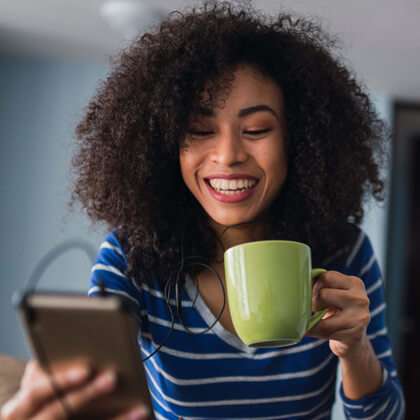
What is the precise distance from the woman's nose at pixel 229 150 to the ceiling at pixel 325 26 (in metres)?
1.47

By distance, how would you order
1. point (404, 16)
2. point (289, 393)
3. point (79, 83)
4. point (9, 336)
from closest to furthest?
point (289, 393)
point (404, 16)
point (9, 336)
point (79, 83)

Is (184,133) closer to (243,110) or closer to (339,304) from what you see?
(243,110)

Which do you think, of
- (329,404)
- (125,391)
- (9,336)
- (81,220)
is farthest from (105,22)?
(125,391)

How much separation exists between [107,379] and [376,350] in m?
0.62

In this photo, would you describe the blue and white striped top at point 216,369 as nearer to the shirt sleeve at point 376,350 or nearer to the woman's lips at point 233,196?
the shirt sleeve at point 376,350

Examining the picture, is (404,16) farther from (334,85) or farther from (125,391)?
(125,391)

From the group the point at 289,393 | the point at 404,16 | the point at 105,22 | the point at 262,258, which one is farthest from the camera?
the point at 105,22

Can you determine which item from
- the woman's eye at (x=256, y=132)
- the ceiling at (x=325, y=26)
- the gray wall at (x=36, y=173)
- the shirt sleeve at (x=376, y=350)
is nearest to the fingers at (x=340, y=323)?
the shirt sleeve at (x=376, y=350)

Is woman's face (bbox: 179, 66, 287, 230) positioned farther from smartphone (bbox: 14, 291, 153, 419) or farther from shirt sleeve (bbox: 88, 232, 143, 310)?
smartphone (bbox: 14, 291, 153, 419)

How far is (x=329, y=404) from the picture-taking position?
3.51 feet

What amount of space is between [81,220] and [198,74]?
228 cm

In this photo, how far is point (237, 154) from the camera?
960mm

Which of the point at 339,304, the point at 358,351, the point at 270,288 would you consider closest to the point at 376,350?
the point at 358,351

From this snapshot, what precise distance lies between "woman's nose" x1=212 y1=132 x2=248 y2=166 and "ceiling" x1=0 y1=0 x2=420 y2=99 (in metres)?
1.47
